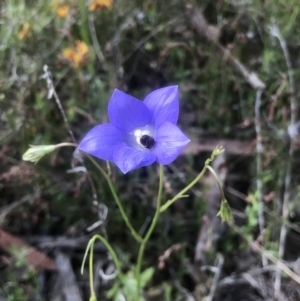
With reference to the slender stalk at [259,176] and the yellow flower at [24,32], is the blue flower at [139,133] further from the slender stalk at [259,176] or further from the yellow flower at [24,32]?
the yellow flower at [24,32]

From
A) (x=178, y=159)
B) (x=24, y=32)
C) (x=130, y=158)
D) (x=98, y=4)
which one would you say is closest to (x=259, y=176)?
(x=178, y=159)

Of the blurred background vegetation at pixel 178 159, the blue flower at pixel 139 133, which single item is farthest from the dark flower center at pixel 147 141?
the blurred background vegetation at pixel 178 159

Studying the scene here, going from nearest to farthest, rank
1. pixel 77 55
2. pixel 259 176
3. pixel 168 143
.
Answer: pixel 168 143, pixel 259 176, pixel 77 55

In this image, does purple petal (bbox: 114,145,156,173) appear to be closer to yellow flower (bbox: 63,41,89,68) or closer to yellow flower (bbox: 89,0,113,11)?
yellow flower (bbox: 63,41,89,68)

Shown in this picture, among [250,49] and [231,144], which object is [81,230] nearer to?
[231,144]

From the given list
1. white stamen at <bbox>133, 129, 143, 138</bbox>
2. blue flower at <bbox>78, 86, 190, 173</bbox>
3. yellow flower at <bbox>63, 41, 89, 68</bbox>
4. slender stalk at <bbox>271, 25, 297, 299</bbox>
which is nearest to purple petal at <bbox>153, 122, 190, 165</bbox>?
blue flower at <bbox>78, 86, 190, 173</bbox>

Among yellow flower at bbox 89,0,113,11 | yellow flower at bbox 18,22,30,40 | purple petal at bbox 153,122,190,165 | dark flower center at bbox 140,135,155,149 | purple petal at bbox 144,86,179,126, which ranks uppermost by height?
purple petal at bbox 144,86,179,126

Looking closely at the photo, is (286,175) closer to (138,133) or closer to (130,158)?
(138,133)
